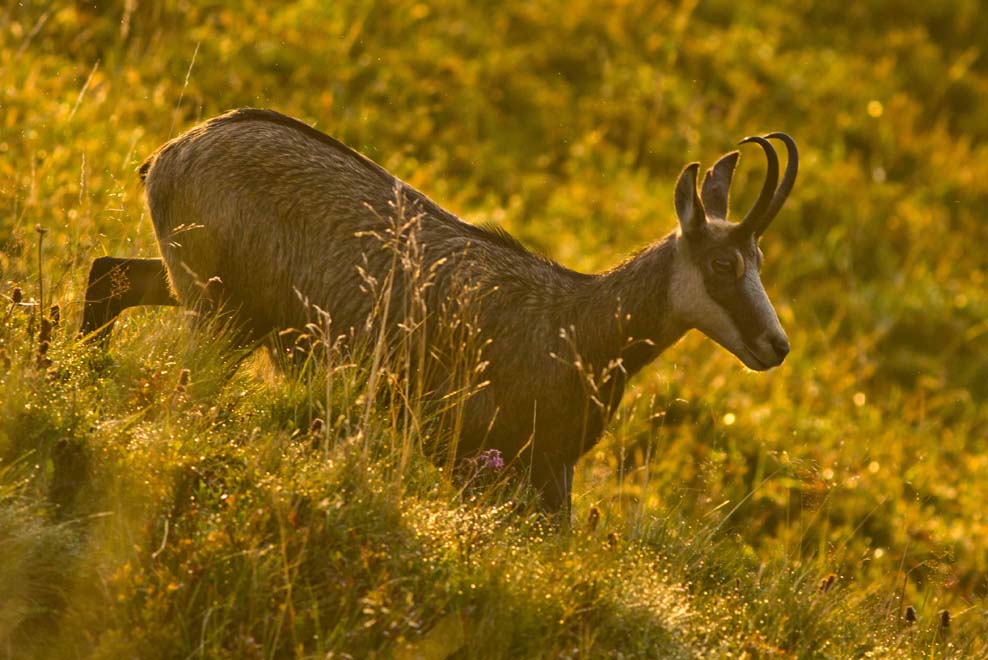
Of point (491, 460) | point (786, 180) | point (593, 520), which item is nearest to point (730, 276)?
point (786, 180)

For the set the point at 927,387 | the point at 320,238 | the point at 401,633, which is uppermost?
the point at 320,238

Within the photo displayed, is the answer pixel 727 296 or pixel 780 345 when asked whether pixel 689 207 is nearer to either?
pixel 727 296

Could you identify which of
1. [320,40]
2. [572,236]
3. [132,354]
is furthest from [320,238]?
[320,40]

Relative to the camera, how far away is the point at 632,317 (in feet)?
23.5

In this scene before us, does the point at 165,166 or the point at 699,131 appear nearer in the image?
the point at 165,166

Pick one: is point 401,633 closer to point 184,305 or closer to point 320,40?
point 184,305

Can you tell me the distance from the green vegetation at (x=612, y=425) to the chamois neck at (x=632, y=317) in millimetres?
391

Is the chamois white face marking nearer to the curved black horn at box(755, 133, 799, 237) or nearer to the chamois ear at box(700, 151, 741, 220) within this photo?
the curved black horn at box(755, 133, 799, 237)

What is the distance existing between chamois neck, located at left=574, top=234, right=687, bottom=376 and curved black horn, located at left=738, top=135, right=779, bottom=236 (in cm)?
44

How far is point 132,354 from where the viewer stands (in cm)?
596

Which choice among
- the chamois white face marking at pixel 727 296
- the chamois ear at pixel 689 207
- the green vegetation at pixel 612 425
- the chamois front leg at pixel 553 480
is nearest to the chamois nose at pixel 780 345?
the chamois white face marking at pixel 727 296

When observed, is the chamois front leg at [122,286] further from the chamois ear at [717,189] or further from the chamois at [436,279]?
the chamois ear at [717,189]

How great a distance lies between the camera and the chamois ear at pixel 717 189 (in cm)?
757

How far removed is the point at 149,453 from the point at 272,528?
558 mm
